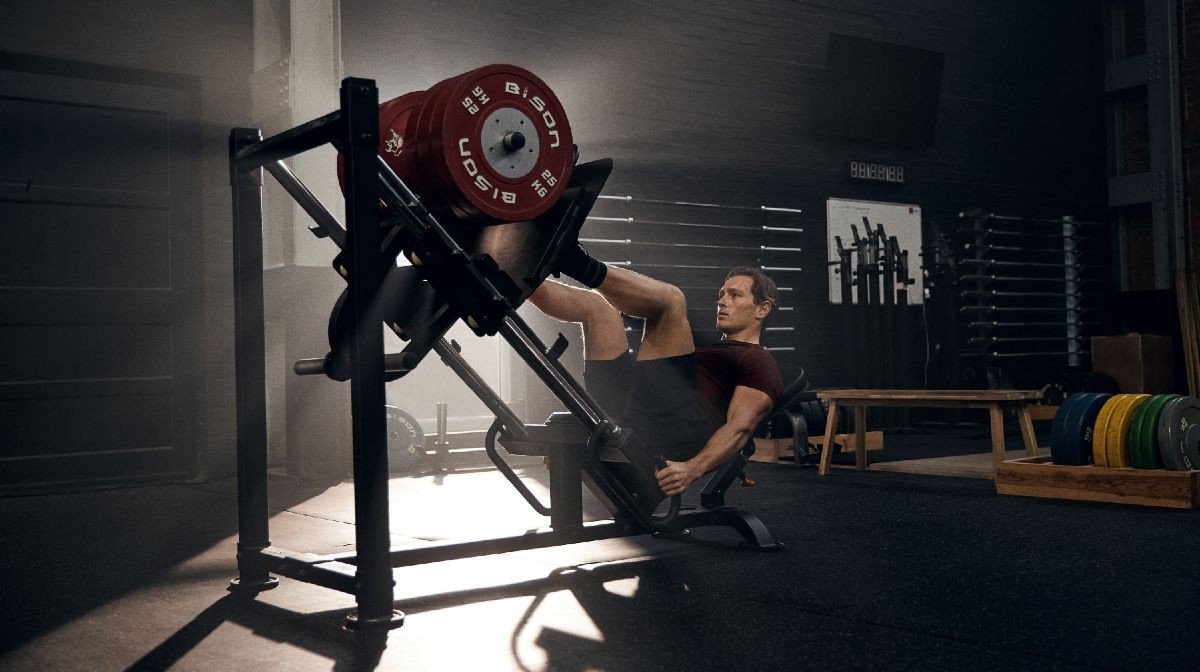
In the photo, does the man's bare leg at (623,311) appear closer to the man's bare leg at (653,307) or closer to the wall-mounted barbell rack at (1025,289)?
the man's bare leg at (653,307)

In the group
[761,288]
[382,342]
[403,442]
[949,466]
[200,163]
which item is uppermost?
[200,163]

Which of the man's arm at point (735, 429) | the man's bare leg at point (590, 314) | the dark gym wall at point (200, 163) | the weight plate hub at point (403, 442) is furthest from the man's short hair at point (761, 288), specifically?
the dark gym wall at point (200, 163)

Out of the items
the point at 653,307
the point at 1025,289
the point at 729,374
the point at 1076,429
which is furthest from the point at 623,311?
the point at 1025,289

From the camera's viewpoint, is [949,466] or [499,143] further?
[949,466]

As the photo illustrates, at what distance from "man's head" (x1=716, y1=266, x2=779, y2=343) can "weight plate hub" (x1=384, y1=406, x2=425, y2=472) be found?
8.75ft

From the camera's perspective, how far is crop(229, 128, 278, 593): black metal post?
8.98ft

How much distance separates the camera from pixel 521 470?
18.7ft

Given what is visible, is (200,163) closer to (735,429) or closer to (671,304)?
(671,304)

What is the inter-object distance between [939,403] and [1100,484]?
3.71 feet

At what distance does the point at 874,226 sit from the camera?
7.87 metres

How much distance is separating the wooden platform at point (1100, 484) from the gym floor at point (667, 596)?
6cm

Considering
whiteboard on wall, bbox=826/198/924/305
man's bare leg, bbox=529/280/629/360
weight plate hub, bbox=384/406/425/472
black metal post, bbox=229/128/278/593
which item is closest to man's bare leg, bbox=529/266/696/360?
man's bare leg, bbox=529/280/629/360

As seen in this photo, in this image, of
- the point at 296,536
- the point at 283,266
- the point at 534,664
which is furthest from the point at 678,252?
the point at 534,664

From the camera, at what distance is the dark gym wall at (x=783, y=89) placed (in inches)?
244
